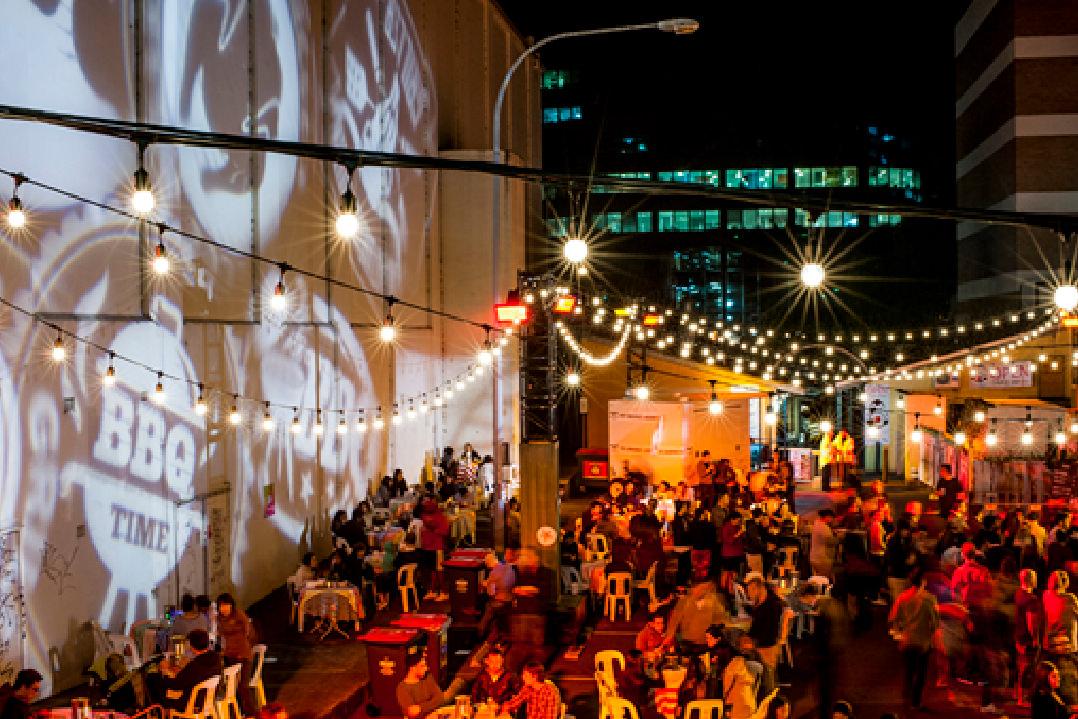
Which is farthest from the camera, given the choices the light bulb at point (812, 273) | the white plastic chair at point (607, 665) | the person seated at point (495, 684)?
the white plastic chair at point (607, 665)

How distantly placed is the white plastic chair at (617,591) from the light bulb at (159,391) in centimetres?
615

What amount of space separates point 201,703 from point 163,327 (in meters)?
5.22

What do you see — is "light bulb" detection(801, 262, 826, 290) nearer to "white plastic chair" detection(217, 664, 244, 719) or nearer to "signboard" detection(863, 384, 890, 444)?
"white plastic chair" detection(217, 664, 244, 719)

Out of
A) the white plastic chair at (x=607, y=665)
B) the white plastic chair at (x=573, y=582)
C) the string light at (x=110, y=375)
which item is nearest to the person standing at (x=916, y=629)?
the white plastic chair at (x=607, y=665)

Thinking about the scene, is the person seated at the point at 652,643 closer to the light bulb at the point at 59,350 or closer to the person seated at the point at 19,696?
the person seated at the point at 19,696

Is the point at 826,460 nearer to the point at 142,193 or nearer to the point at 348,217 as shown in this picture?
the point at 348,217

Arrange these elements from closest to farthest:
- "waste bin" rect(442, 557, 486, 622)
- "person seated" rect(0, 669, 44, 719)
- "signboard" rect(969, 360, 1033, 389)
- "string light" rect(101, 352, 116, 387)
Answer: "person seated" rect(0, 669, 44, 719) → "string light" rect(101, 352, 116, 387) → "waste bin" rect(442, 557, 486, 622) → "signboard" rect(969, 360, 1033, 389)

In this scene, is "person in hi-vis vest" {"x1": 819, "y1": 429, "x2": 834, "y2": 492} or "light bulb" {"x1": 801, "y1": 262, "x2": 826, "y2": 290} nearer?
"light bulb" {"x1": 801, "y1": 262, "x2": 826, "y2": 290}

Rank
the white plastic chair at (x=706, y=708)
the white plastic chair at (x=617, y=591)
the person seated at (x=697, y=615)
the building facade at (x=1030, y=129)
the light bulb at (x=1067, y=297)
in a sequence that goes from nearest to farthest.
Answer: the light bulb at (x=1067, y=297)
the white plastic chair at (x=706, y=708)
the person seated at (x=697, y=615)
the white plastic chair at (x=617, y=591)
the building facade at (x=1030, y=129)

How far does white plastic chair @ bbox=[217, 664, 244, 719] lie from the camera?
9445mm

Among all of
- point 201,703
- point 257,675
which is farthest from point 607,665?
point 201,703

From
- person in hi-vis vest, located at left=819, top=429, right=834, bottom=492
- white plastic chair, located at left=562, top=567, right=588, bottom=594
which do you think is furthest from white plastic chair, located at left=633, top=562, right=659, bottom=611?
person in hi-vis vest, located at left=819, top=429, right=834, bottom=492

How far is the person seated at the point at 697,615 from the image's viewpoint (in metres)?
10.5

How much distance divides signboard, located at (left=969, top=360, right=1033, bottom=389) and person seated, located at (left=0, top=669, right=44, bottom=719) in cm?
2174
